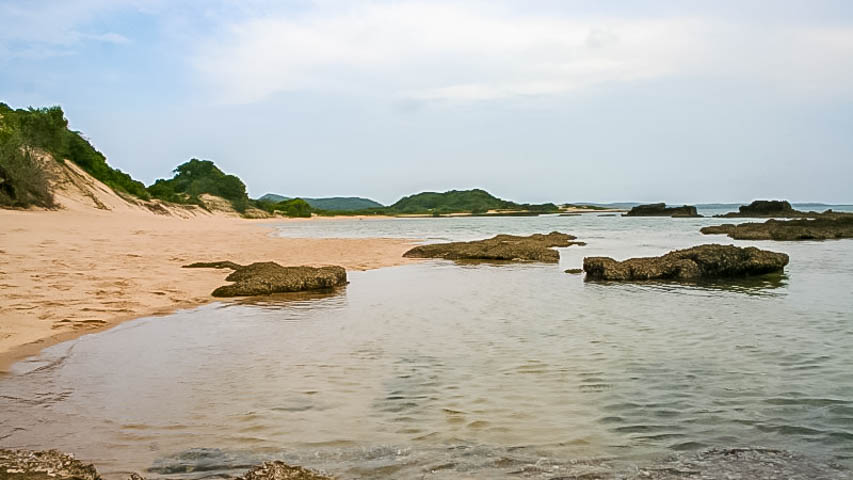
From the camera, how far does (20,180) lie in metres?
22.0

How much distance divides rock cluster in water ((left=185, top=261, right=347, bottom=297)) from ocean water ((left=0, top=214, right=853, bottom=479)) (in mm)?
1004

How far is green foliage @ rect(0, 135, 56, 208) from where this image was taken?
Answer: 2119cm

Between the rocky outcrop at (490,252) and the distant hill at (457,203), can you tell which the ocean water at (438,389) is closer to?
the rocky outcrop at (490,252)

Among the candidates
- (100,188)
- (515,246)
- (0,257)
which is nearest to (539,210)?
(100,188)

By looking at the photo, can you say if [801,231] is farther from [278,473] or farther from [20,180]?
[20,180]

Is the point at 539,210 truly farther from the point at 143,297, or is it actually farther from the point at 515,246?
the point at 143,297

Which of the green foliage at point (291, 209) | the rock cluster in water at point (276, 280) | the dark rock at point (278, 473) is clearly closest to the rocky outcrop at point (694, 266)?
the rock cluster in water at point (276, 280)

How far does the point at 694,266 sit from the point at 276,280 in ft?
26.5

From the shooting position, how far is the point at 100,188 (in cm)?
3491

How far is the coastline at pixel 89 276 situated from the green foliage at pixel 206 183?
58.5 metres

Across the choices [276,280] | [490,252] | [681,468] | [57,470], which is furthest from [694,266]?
[57,470]

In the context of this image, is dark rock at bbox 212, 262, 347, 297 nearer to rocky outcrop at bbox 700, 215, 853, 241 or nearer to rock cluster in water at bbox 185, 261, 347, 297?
rock cluster in water at bbox 185, 261, 347, 297

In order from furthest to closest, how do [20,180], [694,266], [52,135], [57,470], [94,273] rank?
[52,135] → [20,180] → [694,266] → [94,273] → [57,470]

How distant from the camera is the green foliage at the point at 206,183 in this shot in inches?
3051
